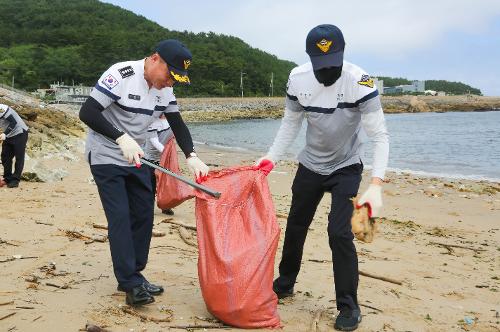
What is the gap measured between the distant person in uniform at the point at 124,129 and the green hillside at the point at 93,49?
7318 cm

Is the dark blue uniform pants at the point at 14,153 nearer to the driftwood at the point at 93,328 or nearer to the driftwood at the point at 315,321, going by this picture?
the driftwood at the point at 93,328

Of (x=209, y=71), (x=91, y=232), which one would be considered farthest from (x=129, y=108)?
(x=209, y=71)

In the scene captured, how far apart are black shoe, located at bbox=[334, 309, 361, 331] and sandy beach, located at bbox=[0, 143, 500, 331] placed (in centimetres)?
6

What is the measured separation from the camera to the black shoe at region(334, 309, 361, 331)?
10.5 ft

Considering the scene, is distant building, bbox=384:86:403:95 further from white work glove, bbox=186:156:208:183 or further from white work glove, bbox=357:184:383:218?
white work glove, bbox=357:184:383:218

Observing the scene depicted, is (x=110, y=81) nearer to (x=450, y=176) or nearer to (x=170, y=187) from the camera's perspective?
(x=170, y=187)

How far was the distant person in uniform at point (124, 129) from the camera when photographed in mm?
3219

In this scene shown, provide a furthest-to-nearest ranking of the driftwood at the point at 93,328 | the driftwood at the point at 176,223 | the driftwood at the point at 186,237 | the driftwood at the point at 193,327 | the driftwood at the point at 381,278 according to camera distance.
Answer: the driftwood at the point at 176,223
the driftwood at the point at 186,237
the driftwood at the point at 381,278
the driftwood at the point at 193,327
the driftwood at the point at 93,328

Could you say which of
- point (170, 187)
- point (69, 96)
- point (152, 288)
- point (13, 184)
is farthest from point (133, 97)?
point (69, 96)

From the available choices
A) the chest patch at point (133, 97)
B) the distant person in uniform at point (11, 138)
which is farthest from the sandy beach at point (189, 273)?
the chest patch at point (133, 97)

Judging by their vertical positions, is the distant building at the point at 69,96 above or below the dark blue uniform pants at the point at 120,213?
above

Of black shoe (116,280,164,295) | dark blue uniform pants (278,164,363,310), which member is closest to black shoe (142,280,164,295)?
black shoe (116,280,164,295)

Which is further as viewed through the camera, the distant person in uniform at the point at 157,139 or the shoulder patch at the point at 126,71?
the distant person in uniform at the point at 157,139

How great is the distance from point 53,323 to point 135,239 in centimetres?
79
